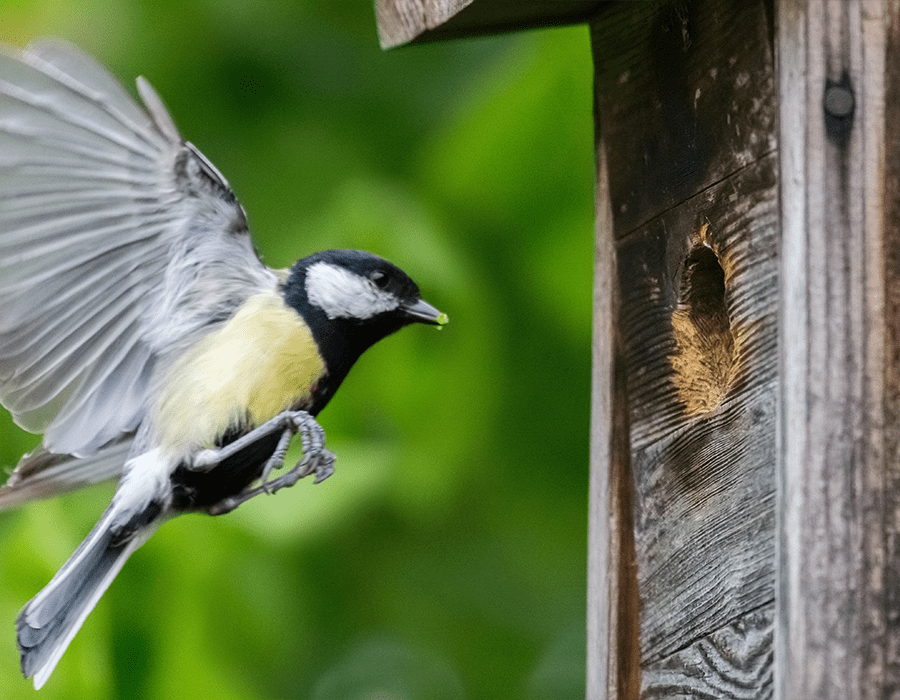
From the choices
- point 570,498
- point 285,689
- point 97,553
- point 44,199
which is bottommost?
point 285,689

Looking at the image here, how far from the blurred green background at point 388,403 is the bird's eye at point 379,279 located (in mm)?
643

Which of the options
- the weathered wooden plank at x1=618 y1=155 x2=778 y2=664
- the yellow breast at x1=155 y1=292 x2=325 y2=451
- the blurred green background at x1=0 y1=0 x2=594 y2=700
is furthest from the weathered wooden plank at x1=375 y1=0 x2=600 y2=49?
the blurred green background at x1=0 y1=0 x2=594 y2=700

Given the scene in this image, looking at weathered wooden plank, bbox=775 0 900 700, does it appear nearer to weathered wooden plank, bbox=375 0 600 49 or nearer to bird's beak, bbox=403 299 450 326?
weathered wooden plank, bbox=375 0 600 49

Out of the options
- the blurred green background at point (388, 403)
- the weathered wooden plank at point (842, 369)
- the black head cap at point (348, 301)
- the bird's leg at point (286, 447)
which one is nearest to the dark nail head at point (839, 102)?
the weathered wooden plank at point (842, 369)

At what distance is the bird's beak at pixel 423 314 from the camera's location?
215cm

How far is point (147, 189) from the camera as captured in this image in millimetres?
1772

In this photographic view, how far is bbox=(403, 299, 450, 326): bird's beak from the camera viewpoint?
2154mm

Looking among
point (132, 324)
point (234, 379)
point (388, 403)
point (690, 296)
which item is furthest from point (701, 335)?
point (388, 403)

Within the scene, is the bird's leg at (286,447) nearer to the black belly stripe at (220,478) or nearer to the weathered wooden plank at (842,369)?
the black belly stripe at (220,478)

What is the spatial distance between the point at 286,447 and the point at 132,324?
30 cm

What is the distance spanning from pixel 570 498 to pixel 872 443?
183cm

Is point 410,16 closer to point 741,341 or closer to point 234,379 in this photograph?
point 234,379

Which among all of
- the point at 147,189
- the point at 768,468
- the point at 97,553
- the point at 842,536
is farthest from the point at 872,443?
the point at 97,553

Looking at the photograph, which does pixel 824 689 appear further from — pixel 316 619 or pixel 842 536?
pixel 316 619
